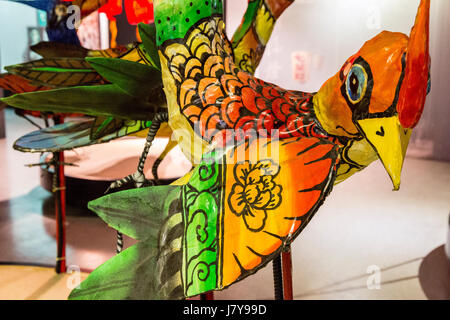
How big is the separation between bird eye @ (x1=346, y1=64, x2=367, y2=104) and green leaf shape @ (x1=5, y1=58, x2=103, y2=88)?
0.28m

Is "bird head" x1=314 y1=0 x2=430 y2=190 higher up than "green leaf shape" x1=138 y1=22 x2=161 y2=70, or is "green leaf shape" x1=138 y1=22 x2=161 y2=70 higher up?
"green leaf shape" x1=138 y1=22 x2=161 y2=70

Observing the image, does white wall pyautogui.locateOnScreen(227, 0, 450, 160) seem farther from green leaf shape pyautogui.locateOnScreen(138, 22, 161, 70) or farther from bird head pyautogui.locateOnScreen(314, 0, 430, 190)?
bird head pyautogui.locateOnScreen(314, 0, 430, 190)

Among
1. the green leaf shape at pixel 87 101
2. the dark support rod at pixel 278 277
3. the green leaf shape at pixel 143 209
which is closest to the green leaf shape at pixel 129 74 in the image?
the green leaf shape at pixel 87 101

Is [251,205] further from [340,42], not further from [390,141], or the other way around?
[340,42]

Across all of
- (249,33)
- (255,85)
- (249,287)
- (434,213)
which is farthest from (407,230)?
(255,85)

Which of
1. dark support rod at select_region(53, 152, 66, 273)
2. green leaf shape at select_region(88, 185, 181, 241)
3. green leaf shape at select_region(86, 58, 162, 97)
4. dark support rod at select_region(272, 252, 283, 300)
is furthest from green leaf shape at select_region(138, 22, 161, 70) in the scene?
dark support rod at select_region(53, 152, 66, 273)

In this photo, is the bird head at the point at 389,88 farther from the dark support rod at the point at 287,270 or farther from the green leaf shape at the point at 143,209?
the dark support rod at the point at 287,270

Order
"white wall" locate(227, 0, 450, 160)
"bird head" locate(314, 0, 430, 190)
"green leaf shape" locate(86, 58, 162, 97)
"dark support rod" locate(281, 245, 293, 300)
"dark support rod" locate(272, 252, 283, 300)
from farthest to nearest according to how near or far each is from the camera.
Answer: "white wall" locate(227, 0, 450, 160) → "dark support rod" locate(281, 245, 293, 300) → "dark support rod" locate(272, 252, 283, 300) → "green leaf shape" locate(86, 58, 162, 97) → "bird head" locate(314, 0, 430, 190)

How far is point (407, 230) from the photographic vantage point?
1600 mm

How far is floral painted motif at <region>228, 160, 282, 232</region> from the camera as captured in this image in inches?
10.9

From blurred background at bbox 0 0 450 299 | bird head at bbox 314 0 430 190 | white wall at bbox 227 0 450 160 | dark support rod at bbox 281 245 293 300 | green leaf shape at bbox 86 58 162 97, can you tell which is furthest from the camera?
blurred background at bbox 0 0 450 299
